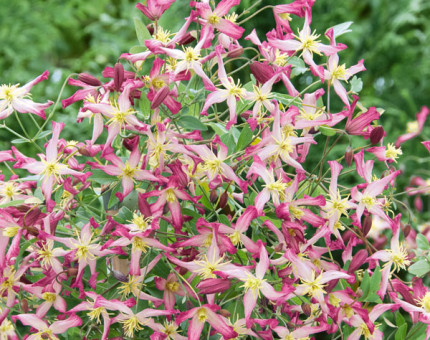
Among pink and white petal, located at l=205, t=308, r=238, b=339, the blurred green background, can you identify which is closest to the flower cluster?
pink and white petal, located at l=205, t=308, r=238, b=339

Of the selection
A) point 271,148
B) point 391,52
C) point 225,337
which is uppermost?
point 271,148

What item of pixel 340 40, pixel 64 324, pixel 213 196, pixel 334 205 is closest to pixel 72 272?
pixel 64 324

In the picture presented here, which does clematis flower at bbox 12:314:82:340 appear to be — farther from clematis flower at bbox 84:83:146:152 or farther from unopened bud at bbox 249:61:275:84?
unopened bud at bbox 249:61:275:84

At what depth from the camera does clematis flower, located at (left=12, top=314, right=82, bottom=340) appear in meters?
0.61

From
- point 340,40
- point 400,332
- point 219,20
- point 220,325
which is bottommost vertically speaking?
point 340,40

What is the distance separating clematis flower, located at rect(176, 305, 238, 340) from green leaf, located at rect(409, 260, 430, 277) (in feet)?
0.77

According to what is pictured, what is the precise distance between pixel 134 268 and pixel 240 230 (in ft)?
0.34

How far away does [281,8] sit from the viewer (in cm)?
65

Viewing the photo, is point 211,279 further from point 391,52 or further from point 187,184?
point 391,52

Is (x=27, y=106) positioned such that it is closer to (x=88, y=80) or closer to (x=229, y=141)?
(x=88, y=80)

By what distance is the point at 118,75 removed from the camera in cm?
58

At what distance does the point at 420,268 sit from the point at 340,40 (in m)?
1.16

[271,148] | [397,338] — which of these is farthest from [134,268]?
[397,338]

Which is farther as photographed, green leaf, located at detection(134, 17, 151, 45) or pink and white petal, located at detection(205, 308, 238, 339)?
green leaf, located at detection(134, 17, 151, 45)
